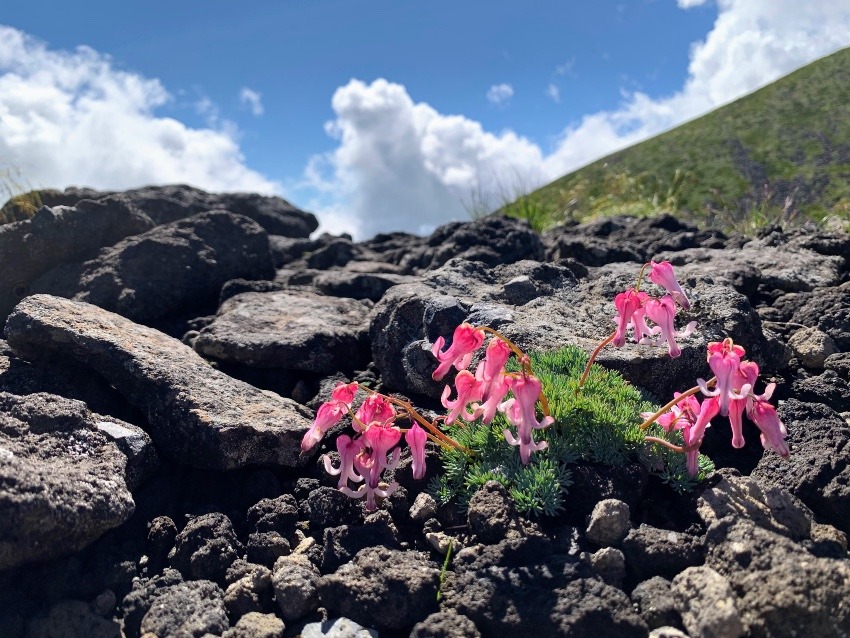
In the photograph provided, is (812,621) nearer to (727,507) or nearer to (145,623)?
(727,507)

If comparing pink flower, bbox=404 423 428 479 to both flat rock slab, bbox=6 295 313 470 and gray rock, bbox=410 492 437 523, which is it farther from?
flat rock slab, bbox=6 295 313 470

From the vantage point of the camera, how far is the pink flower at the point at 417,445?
3.30 m

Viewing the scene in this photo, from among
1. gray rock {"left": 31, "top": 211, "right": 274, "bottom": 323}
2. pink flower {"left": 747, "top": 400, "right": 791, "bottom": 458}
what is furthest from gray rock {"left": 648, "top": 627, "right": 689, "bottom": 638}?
gray rock {"left": 31, "top": 211, "right": 274, "bottom": 323}

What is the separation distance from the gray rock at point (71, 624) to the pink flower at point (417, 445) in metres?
1.53

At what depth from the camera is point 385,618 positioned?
115 inches

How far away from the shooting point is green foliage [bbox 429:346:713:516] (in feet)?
11.2

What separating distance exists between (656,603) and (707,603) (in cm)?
21

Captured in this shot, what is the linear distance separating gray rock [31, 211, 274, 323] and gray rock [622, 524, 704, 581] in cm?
467

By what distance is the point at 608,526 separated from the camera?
3.19 metres

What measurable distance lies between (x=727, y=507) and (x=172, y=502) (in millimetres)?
2983

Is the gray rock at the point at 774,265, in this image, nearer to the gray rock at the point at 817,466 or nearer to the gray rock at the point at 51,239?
the gray rock at the point at 817,466

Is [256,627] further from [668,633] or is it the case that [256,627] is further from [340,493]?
[668,633]

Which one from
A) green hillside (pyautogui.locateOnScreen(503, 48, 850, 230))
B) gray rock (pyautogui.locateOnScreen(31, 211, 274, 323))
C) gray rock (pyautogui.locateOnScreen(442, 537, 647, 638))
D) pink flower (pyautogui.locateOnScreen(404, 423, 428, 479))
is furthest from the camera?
green hillside (pyautogui.locateOnScreen(503, 48, 850, 230))

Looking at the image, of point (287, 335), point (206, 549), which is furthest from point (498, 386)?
point (287, 335)
